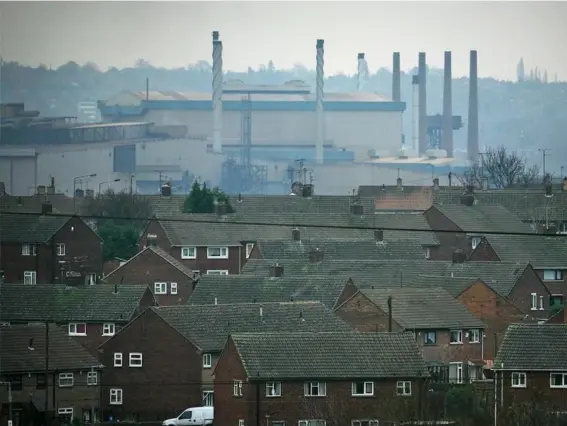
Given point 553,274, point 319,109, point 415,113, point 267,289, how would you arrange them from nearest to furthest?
1. point 267,289
2. point 553,274
3. point 319,109
4. point 415,113

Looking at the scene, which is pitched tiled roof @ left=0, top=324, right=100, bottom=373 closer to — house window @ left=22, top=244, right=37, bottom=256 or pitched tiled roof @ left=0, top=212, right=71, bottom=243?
pitched tiled roof @ left=0, top=212, right=71, bottom=243

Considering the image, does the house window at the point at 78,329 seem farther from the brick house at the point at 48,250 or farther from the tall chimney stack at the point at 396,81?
the tall chimney stack at the point at 396,81

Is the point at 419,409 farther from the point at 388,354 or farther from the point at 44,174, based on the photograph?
the point at 44,174

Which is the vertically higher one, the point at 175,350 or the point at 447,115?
the point at 447,115

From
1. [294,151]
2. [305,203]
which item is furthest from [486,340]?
[294,151]

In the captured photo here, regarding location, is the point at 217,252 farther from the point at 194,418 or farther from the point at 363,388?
the point at 363,388

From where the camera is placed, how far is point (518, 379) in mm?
29281

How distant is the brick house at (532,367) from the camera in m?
29.0

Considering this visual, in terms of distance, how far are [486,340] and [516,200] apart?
83.3 feet

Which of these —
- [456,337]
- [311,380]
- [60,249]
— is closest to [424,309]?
[456,337]

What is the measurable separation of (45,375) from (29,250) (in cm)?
1945

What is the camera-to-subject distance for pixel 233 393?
29.8 meters

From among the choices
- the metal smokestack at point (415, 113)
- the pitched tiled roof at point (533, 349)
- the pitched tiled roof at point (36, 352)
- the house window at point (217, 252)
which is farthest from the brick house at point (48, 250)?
the metal smokestack at point (415, 113)

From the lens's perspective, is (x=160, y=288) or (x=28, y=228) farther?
(x=28, y=228)
